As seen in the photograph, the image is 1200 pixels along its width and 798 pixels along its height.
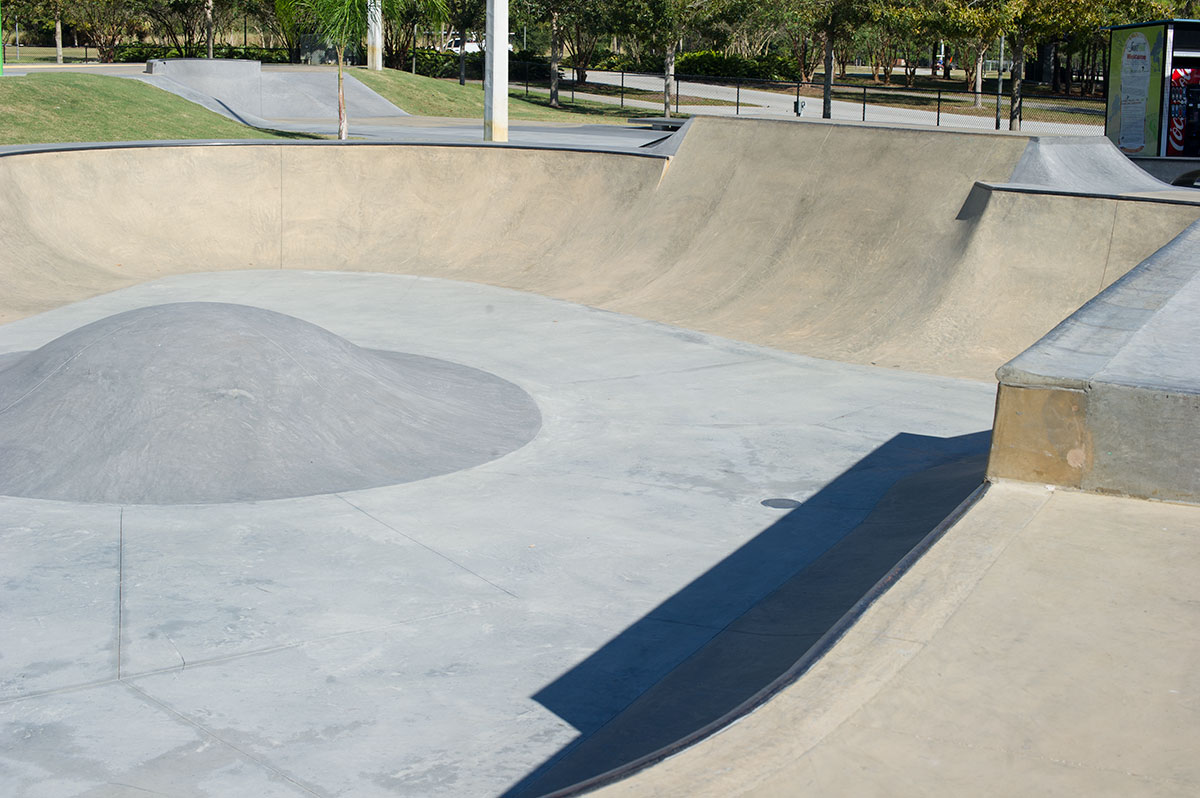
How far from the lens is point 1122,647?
3754 mm

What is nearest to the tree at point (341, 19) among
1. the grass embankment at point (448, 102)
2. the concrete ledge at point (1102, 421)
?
the grass embankment at point (448, 102)

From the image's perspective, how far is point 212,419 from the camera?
7.90 m

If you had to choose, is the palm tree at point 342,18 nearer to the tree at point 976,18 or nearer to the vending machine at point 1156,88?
the vending machine at point 1156,88

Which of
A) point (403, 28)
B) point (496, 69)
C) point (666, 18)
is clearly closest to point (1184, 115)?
point (496, 69)

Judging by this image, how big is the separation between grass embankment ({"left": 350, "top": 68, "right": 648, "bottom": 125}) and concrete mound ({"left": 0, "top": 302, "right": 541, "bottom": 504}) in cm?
3115

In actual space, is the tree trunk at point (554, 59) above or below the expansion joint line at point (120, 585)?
above

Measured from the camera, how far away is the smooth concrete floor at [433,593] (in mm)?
4605

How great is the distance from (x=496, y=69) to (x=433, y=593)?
56.7 ft

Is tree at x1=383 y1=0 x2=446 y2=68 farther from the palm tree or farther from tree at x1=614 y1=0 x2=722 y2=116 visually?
tree at x1=614 y1=0 x2=722 y2=116

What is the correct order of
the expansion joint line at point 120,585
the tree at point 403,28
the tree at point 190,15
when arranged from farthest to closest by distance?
the tree at point 190,15 < the tree at point 403,28 < the expansion joint line at point 120,585

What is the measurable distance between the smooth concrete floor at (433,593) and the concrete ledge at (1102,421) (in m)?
1.79

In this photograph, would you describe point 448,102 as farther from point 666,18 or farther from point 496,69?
point 496,69

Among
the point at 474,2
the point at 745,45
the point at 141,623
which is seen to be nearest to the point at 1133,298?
the point at 141,623

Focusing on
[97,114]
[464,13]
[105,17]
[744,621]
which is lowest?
[744,621]
